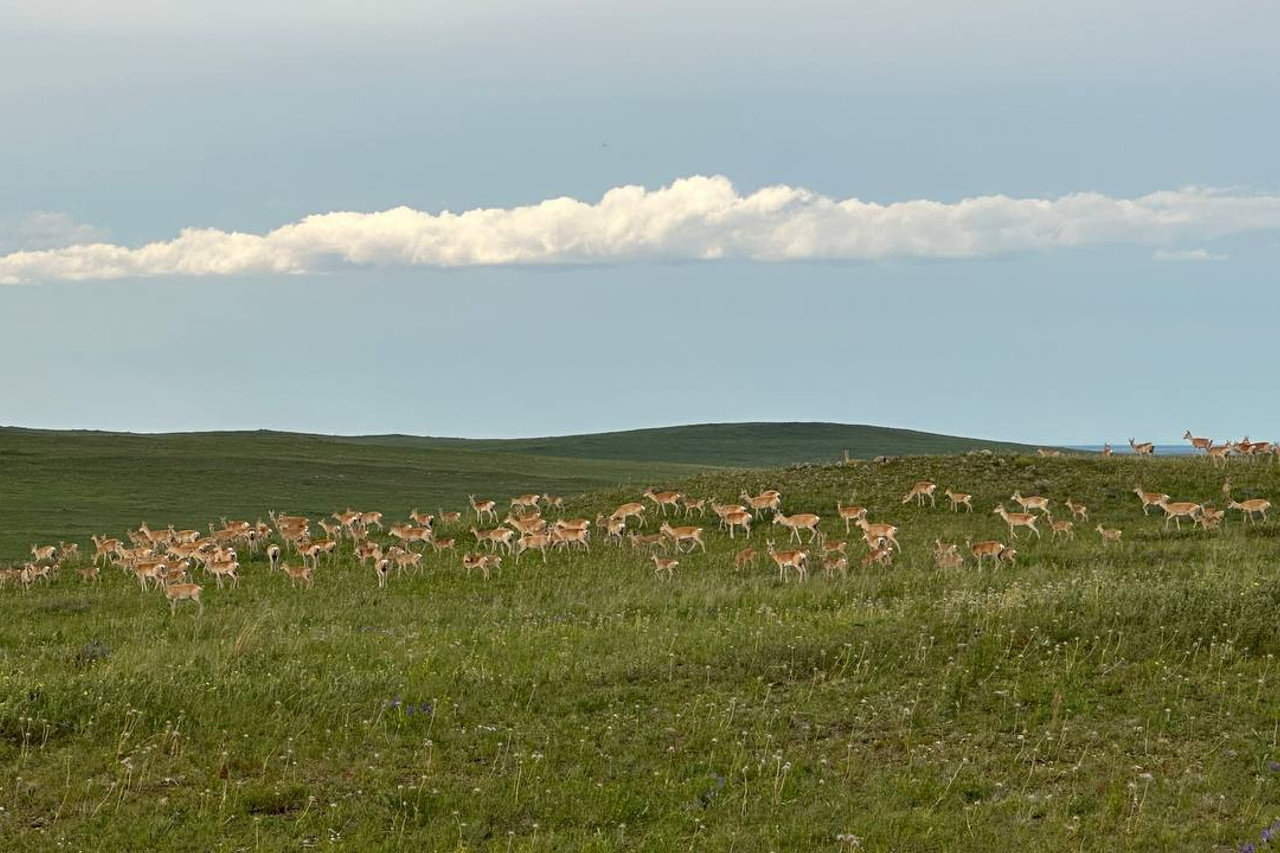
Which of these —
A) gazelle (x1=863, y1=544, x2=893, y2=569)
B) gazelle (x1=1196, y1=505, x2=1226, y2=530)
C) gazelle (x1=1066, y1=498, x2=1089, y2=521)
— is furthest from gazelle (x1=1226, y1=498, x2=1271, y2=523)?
gazelle (x1=863, y1=544, x2=893, y2=569)

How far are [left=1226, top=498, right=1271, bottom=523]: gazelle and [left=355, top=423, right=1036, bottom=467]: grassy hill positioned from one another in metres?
83.0

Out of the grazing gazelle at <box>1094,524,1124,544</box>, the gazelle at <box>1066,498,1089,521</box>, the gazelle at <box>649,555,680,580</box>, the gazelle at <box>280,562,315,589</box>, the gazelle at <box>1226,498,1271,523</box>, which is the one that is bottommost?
the gazelle at <box>280,562,315,589</box>

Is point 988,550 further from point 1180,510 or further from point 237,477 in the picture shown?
point 237,477

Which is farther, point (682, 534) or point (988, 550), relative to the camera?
point (682, 534)

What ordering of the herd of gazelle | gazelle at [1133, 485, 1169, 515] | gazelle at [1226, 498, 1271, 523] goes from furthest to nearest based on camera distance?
1. gazelle at [1133, 485, 1169, 515]
2. gazelle at [1226, 498, 1271, 523]
3. the herd of gazelle

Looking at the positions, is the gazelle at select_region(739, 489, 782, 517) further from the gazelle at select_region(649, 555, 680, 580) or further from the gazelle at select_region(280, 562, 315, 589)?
the gazelle at select_region(280, 562, 315, 589)

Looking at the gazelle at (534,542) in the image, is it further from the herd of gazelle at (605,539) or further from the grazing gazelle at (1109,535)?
the grazing gazelle at (1109,535)

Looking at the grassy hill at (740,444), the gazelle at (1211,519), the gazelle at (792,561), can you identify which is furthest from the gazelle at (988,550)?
the grassy hill at (740,444)

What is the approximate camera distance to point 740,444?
138 metres

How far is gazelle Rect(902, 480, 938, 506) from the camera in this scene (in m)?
35.4

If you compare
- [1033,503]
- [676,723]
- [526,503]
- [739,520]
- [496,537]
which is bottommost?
[676,723]

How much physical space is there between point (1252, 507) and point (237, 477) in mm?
53027

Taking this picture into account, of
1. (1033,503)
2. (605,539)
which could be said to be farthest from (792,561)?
(1033,503)

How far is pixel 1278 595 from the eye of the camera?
1897cm
